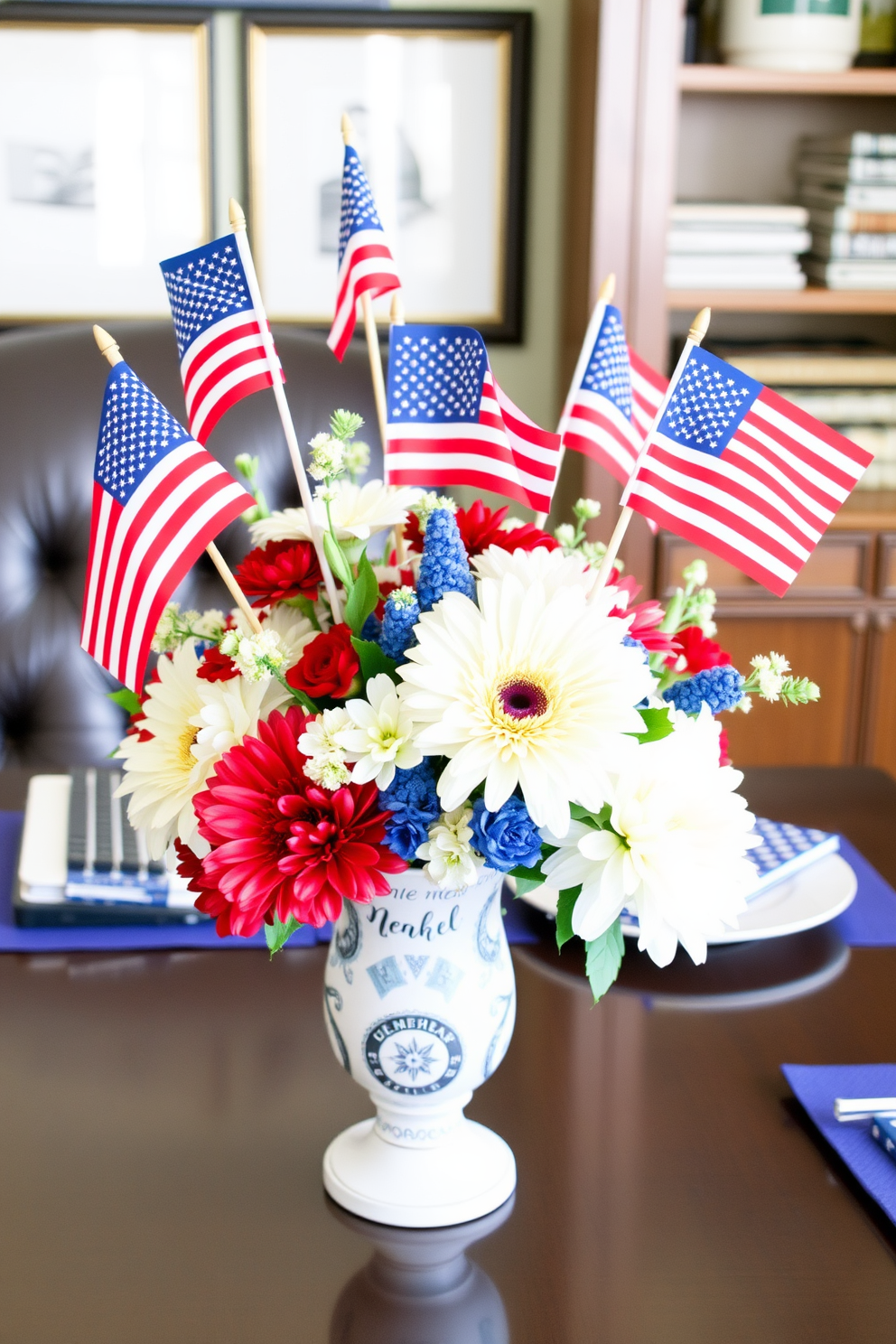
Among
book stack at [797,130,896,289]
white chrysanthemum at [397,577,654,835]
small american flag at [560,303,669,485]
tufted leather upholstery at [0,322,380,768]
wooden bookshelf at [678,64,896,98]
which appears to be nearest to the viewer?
white chrysanthemum at [397,577,654,835]

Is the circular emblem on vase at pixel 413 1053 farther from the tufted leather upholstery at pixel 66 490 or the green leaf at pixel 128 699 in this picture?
the tufted leather upholstery at pixel 66 490

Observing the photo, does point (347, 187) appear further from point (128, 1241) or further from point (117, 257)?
point (117, 257)

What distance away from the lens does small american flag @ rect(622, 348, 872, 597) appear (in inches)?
28.6

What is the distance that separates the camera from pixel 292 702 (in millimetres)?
701

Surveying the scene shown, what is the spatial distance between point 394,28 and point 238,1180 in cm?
219

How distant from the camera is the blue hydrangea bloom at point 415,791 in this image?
64 centimetres

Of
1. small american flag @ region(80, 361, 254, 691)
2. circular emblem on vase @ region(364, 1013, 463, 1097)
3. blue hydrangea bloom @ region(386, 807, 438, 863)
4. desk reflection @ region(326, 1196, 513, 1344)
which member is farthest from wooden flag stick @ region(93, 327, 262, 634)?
desk reflection @ region(326, 1196, 513, 1344)

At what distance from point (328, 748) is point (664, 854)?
0.16m

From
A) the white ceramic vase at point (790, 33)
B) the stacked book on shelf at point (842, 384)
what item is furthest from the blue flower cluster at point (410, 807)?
the white ceramic vase at point (790, 33)

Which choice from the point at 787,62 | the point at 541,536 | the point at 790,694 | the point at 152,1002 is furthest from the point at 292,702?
the point at 787,62

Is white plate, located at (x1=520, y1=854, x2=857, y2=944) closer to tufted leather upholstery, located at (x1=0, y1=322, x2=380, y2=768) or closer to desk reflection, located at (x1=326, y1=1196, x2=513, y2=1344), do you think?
desk reflection, located at (x1=326, y1=1196, x2=513, y2=1344)

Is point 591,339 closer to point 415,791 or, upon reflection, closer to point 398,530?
point 398,530

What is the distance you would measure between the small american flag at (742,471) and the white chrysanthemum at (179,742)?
232 millimetres

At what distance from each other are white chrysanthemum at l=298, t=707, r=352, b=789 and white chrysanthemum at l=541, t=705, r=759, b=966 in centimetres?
10
